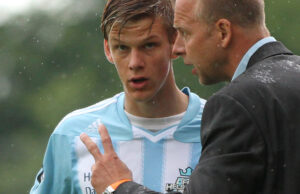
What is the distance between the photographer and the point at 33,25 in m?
28.5

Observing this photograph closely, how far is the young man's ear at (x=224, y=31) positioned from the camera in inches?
166

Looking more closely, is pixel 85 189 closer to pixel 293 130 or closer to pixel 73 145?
pixel 73 145

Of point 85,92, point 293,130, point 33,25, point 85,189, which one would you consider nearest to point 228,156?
point 293,130

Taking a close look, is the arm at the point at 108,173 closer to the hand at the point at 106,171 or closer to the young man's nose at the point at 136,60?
the hand at the point at 106,171

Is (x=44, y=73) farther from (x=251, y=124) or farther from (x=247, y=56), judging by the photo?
(x=251, y=124)

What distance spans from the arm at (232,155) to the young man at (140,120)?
1.25 meters

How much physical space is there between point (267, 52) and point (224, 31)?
21 cm

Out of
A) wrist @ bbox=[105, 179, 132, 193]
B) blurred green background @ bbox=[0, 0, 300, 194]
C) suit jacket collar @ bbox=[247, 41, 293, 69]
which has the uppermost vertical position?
suit jacket collar @ bbox=[247, 41, 293, 69]

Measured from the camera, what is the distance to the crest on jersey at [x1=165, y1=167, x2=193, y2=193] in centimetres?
521

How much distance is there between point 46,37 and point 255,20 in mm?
24198

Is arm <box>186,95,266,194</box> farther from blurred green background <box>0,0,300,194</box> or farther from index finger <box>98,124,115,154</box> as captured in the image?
Result: blurred green background <box>0,0,300,194</box>

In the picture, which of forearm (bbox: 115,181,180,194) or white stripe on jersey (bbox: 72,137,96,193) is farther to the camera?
white stripe on jersey (bbox: 72,137,96,193)

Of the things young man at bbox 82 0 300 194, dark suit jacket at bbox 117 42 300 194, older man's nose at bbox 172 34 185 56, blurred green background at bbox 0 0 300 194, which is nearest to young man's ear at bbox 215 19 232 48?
young man at bbox 82 0 300 194

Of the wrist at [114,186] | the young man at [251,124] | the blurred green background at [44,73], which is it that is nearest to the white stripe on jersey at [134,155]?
the wrist at [114,186]
